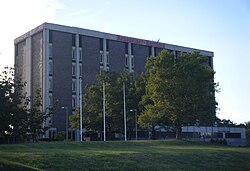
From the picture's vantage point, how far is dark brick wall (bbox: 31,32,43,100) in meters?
87.1

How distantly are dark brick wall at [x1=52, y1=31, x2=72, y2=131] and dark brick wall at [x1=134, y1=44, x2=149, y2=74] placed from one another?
1781 cm

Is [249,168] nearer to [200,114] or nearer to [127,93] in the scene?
[200,114]

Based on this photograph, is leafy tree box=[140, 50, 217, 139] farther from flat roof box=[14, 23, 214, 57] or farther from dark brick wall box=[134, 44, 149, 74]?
dark brick wall box=[134, 44, 149, 74]

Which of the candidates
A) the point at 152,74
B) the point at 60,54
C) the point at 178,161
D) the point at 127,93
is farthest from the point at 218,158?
the point at 60,54

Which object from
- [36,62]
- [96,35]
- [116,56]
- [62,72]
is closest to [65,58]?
[62,72]

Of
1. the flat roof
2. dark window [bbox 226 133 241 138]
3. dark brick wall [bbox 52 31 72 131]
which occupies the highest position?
the flat roof

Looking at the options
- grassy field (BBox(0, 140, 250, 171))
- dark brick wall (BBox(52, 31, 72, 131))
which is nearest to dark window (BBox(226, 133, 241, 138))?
dark brick wall (BBox(52, 31, 72, 131))

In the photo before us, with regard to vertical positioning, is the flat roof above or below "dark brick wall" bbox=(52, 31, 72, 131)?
above

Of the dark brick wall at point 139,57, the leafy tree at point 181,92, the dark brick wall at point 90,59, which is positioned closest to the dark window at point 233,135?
the dark brick wall at point 139,57

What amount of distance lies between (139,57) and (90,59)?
13.9m

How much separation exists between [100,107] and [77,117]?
14.7 feet

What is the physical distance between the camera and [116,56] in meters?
97.8

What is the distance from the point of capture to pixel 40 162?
75.6 ft

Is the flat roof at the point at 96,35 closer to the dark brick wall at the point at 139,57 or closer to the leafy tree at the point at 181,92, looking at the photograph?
the dark brick wall at the point at 139,57
